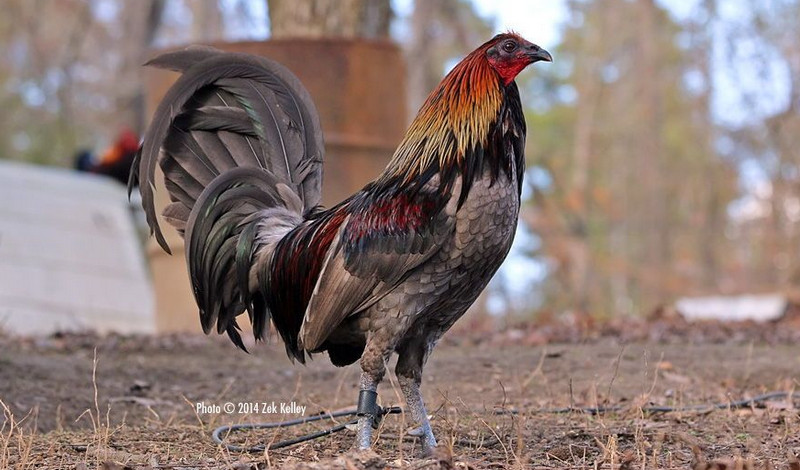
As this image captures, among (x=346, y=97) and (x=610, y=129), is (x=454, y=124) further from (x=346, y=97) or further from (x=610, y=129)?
(x=610, y=129)

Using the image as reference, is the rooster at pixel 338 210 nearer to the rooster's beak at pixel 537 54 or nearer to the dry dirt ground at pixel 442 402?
the rooster's beak at pixel 537 54

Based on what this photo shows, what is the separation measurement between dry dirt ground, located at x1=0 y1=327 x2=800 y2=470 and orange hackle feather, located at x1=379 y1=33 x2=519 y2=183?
1145mm

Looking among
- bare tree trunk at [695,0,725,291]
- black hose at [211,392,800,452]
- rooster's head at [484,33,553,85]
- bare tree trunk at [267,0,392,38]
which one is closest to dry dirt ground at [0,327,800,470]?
black hose at [211,392,800,452]

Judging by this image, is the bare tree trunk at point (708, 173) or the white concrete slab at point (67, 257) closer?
the white concrete slab at point (67, 257)

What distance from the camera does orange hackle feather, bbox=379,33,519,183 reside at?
15.7 ft

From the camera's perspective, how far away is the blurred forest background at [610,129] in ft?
85.8

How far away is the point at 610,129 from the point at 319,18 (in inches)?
886

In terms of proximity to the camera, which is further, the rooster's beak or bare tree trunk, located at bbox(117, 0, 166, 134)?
bare tree trunk, located at bbox(117, 0, 166, 134)

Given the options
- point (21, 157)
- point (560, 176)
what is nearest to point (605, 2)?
point (560, 176)

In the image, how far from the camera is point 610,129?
32750mm

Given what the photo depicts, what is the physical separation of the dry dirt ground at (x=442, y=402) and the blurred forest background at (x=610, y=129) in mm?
14453

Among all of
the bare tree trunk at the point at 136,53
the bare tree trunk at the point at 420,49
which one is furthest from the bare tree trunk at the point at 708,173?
the bare tree trunk at the point at 136,53

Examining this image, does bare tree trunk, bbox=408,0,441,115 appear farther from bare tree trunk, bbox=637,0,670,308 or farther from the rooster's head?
the rooster's head

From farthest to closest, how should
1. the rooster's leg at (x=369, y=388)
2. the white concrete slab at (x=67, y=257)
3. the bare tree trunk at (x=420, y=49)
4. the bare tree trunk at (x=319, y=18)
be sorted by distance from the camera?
the bare tree trunk at (x=420, y=49) < the white concrete slab at (x=67, y=257) < the bare tree trunk at (x=319, y=18) < the rooster's leg at (x=369, y=388)
